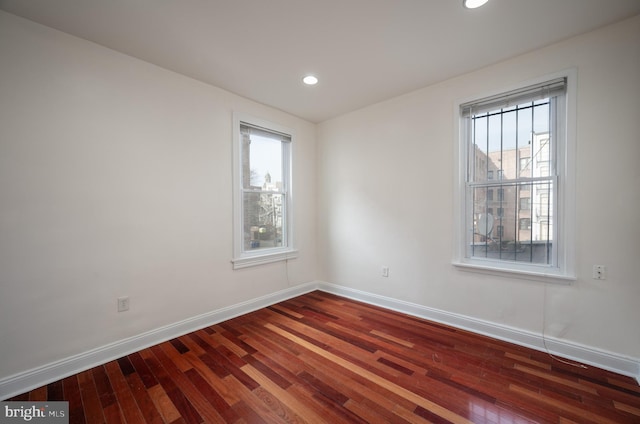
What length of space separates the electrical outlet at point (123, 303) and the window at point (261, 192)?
1068 millimetres

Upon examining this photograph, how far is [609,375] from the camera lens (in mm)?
1972

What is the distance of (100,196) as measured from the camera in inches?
86.5

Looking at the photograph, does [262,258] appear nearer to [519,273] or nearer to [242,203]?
[242,203]

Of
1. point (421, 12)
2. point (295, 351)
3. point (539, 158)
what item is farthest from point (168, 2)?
point (539, 158)

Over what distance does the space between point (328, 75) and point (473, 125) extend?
1.58 metres

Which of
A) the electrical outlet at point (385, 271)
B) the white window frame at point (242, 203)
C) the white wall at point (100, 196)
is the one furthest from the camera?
the electrical outlet at point (385, 271)

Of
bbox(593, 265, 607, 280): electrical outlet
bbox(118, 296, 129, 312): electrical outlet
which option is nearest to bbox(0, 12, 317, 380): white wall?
bbox(118, 296, 129, 312): electrical outlet

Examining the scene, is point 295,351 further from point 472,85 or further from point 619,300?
point 472,85

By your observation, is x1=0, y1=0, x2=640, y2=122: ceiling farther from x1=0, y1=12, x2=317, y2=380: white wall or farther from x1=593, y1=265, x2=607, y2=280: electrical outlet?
x1=593, y1=265, x2=607, y2=280: electrical outlet

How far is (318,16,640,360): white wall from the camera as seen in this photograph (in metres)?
2.00

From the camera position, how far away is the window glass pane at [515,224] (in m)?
2.39

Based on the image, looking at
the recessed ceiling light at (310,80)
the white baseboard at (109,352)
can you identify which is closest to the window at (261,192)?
the white baseboard at (109,352)

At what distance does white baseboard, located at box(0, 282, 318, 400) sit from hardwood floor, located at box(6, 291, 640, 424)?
8 centimetres

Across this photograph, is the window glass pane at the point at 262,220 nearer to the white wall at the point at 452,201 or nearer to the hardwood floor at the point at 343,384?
the white wall at the point at 452,201
